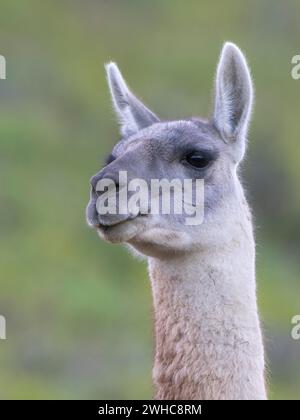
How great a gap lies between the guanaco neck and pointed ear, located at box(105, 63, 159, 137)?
104 centimetres

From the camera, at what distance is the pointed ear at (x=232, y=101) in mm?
10242

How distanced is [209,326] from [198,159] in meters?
0.93

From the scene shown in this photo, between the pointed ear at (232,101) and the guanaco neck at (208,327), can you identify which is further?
the pointed ear at (232,101)

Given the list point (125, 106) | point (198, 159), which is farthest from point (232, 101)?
point (125, 106)

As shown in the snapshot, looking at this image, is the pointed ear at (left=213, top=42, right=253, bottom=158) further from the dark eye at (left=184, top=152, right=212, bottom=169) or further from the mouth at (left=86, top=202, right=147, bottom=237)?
the mouth at (left=86, top=202, right=147, bottom=237)

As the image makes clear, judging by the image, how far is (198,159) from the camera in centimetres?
1005

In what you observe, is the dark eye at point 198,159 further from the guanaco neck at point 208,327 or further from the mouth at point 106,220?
the mouth at point 106,220

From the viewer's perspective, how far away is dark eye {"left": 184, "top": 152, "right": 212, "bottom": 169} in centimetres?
1004

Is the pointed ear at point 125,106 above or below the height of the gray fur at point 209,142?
above

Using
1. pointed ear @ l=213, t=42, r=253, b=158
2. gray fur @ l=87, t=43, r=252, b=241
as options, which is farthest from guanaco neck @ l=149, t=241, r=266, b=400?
pointed ear @ l=213, t=42, r=253, b=158

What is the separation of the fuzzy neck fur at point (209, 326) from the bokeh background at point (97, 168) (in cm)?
1011

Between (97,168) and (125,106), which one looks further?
(97,168)

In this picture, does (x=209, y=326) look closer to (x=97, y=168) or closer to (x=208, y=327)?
(x=208, y=327)

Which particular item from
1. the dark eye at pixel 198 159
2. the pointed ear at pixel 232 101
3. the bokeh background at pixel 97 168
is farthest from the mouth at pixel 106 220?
the bokeh background at pixel 97 168
